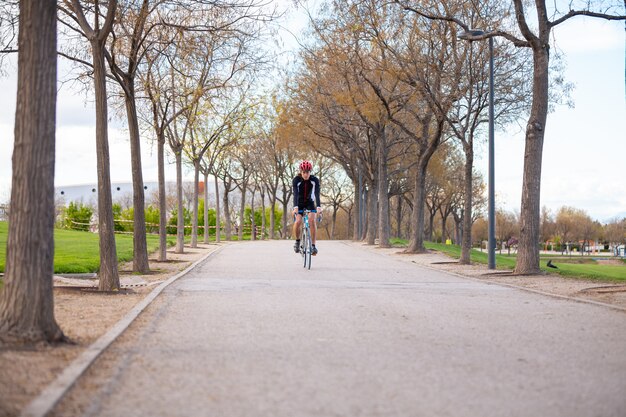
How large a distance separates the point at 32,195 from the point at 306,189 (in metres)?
9.95

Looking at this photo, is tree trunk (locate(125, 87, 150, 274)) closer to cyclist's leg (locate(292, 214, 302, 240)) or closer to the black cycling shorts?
cyclist's leg (locate(292, 214, 302, 240))

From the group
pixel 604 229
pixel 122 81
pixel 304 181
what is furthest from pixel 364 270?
pixel 604 229

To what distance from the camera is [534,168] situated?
56.4ft

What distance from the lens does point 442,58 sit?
24.6 m

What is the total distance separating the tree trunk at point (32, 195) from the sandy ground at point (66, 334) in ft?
1.15

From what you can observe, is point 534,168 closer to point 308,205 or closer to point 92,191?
point 308,205

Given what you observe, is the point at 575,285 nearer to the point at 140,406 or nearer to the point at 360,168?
the point at 140,406

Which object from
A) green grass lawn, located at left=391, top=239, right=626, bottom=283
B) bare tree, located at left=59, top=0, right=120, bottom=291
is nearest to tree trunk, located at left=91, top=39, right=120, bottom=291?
bare tree, located at left=59, top=0, right=120, bottom=291

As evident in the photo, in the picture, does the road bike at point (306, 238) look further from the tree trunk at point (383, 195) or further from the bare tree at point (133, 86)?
the tree trunk at point (383, 195)

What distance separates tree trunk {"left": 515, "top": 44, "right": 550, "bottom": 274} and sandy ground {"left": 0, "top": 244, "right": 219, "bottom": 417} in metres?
8.13

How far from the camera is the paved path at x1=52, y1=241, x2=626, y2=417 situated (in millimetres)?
4871

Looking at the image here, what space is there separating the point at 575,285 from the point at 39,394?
38.8 ft

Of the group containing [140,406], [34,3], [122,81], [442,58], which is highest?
[442,58]

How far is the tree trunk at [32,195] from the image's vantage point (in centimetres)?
684
